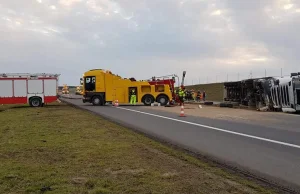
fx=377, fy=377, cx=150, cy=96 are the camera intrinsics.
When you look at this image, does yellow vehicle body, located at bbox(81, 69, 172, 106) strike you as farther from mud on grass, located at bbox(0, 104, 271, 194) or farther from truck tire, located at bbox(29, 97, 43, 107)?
mud on grass, located at bbox(0, 104, 271, 194)

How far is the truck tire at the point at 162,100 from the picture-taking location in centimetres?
3825

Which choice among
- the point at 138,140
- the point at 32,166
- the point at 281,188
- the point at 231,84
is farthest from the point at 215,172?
the point at 231,84

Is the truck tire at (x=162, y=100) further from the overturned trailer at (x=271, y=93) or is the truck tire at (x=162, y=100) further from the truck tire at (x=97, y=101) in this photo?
→ the overturned trailer at (x=271, y=93)

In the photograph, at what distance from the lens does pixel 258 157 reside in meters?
9.29

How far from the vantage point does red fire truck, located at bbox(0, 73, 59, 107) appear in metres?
32.8

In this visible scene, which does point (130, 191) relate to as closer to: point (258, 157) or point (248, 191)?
point (248, 191)

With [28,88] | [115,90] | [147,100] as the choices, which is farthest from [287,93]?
[28,88]

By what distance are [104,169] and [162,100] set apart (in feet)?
102

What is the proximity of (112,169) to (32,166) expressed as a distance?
5.52ft

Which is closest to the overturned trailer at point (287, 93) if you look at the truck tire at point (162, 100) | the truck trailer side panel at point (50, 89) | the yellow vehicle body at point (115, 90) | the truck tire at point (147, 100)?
the truck tire at point (162, 100)

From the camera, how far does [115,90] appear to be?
3828 centimetres

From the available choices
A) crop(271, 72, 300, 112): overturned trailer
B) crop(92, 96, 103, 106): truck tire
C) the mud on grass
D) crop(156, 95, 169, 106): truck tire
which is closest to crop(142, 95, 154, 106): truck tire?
crop(156, 95, 169, 106): truck tire

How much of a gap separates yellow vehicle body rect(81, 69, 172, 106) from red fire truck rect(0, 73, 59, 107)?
4.51 meters

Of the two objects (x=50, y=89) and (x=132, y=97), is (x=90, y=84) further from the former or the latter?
(x=50, y=89)
